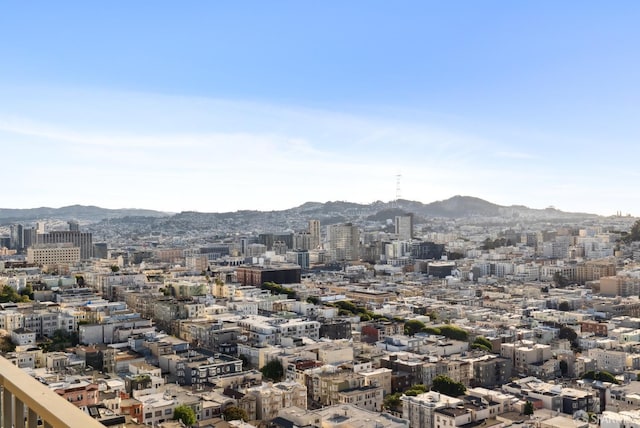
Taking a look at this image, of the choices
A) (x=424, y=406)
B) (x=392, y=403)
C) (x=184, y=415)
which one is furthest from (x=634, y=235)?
(x=184, y=415)

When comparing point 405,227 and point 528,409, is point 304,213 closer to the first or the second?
point 405,227

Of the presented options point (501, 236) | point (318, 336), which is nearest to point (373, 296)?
point (318, 336)

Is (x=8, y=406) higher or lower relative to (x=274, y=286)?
higher

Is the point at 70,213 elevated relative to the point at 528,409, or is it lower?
elevated

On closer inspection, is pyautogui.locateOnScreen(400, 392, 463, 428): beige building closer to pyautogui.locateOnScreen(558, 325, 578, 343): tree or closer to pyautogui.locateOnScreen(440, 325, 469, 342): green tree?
pyautogui.locateOnScreen(440, 325, 469, 342): green tree

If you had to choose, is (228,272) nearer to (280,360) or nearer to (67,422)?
(280,360)

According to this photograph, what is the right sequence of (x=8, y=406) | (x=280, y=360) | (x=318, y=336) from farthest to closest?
(x=318, y=336) < (x=280, y=360) < (x=8, y=406)

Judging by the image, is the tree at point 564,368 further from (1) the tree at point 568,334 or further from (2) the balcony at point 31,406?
(2) the balcony at point 31,406
